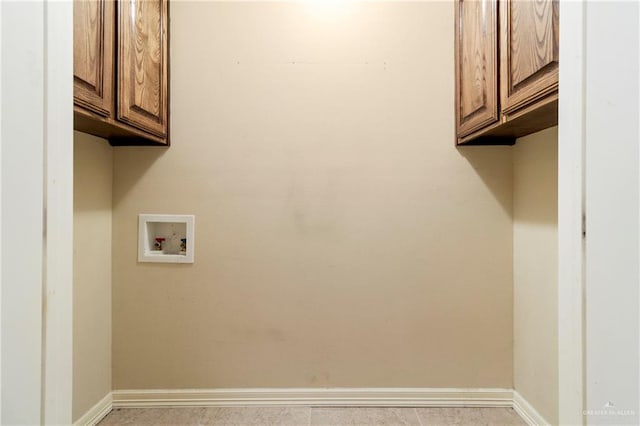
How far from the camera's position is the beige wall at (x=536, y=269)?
4.46ft

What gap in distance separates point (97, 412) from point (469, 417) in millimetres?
1732

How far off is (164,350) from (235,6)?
1.75 metres

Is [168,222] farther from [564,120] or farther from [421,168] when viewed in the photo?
[564,120]

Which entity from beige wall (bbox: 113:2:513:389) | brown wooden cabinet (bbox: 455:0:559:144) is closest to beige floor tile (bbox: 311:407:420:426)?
beige wall (bbox: 113:2:513:389)

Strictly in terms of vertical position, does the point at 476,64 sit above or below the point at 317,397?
above

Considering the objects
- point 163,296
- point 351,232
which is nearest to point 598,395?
point 351,232

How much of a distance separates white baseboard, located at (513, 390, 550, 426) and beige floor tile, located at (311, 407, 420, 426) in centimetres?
50

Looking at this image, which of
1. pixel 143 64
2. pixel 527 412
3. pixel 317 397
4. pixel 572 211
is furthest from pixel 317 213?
pixel 527 412

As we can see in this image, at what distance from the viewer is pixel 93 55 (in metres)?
1.07

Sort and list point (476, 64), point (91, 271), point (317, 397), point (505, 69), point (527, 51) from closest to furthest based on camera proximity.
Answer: point (527, 51)
point (505, 69)
point (476, 64)
point (91, 271)
point (317, 397)

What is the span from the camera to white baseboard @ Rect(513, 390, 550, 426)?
143 centimetres

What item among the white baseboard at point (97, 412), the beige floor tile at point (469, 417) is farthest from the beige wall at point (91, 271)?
the beige floor tile at point (469, 417)

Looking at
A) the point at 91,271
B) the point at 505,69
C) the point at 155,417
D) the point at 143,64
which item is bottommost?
the point at 155,417

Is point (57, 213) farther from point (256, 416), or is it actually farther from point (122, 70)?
point (256, 416)
